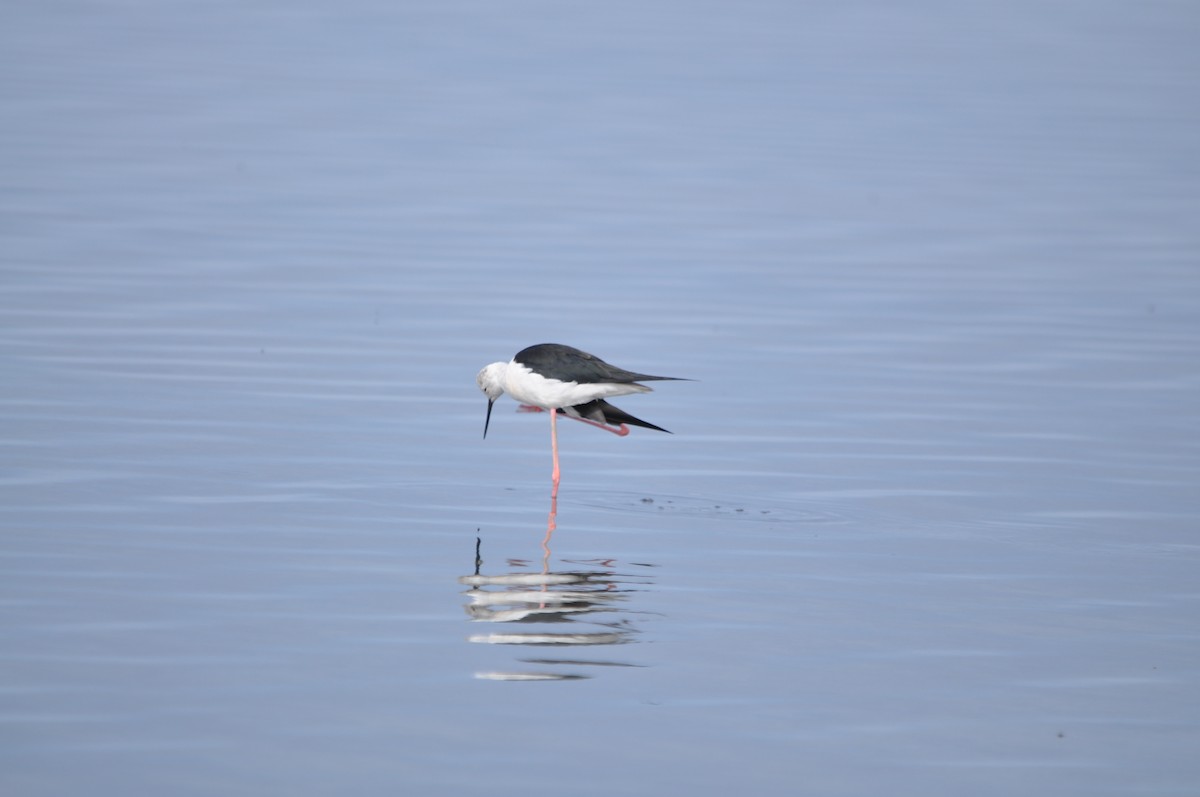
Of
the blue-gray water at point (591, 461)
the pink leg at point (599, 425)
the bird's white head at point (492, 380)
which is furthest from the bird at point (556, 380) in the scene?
the blue-gray water at point (591, 461)

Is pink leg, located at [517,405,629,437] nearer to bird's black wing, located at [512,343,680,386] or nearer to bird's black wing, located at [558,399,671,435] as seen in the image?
bird's black wing, located at [558,399,671,435]

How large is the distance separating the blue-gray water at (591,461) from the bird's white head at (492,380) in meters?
0.37

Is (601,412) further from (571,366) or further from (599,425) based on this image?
(571,366)

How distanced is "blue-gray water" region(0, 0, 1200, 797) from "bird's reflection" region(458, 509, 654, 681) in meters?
0.03

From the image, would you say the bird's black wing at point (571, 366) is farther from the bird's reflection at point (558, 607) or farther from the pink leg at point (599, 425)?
the bird's reflection at point (558, 607)

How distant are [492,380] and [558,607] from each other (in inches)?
141

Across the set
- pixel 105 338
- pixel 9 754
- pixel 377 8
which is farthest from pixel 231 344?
pixel 377 8

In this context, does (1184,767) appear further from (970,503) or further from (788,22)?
(788,22)

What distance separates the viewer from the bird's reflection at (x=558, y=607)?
28.1 ft

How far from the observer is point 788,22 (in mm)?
49938

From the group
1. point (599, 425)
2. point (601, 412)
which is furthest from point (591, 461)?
point (601, 412)

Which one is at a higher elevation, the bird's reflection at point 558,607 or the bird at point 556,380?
the bird at point 556,380

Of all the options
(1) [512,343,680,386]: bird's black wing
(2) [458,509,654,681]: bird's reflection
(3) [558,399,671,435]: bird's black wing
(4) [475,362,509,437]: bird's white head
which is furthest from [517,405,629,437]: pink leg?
(2) [458,509,654,681]: bird's reflection

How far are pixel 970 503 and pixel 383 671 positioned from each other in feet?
15.1
